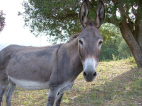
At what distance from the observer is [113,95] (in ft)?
15.0

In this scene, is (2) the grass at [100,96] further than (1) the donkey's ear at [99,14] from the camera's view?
Yes

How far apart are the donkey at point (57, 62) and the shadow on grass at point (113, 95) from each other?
153 centimetres

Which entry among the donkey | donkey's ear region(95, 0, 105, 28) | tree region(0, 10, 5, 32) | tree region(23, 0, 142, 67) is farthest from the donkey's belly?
tree region(0, 10, 5, 32)

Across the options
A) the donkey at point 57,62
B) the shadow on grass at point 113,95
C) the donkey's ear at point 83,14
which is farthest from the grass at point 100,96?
the donkey's ear at point 83,14

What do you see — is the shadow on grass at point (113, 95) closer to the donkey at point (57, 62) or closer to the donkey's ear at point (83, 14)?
the donkey at point (57, 62)

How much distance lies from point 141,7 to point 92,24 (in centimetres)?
494

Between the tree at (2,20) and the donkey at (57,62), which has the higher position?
the tree at (2,20)

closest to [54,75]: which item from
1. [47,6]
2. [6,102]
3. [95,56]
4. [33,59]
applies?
[33,59]

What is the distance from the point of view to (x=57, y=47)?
3.15 m

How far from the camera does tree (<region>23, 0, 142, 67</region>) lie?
5.86m

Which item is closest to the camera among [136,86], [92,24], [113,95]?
[92,24]

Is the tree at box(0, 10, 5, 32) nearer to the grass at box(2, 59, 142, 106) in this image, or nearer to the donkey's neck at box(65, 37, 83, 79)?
the grass at box(2, 59, 142, 106)

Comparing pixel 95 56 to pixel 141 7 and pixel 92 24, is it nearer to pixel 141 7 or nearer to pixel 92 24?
pixel 92 24

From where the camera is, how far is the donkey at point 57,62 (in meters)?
2.21
